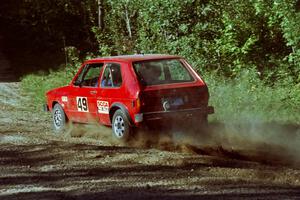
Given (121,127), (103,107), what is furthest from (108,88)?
(121,127)

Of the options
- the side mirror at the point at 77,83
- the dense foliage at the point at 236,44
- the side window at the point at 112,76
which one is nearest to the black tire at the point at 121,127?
the side window at the point at 112,76

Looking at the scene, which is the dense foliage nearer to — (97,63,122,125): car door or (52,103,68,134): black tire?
(97,63,122,125): car door

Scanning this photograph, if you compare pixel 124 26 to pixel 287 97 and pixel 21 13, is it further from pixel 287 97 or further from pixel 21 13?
pixel 21 13

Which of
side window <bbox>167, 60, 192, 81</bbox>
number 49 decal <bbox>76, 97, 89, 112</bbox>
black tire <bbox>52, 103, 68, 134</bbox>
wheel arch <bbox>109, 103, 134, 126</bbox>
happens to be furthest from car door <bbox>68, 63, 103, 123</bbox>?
side window <bbox>167, 60, 192, 81</bbox>

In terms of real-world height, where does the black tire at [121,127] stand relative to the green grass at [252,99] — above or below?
above

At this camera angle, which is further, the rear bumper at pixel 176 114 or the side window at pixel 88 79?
the side window at pixel 88 79

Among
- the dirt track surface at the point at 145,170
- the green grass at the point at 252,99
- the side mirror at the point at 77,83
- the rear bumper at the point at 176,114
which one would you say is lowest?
the green grass at the point at 252,99

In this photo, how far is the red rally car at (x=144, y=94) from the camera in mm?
10516

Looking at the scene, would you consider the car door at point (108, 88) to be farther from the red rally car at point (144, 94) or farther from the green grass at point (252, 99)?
the green grass at point (252, 99)

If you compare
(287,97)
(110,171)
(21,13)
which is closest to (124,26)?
(287,97)

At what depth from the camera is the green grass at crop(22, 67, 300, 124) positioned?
1336 cm

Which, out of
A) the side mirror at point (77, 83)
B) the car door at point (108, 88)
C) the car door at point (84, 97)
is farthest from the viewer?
the side mirror at point (77, 83)

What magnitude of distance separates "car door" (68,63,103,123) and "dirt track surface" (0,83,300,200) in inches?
28.5

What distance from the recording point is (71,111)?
41.9 feet
